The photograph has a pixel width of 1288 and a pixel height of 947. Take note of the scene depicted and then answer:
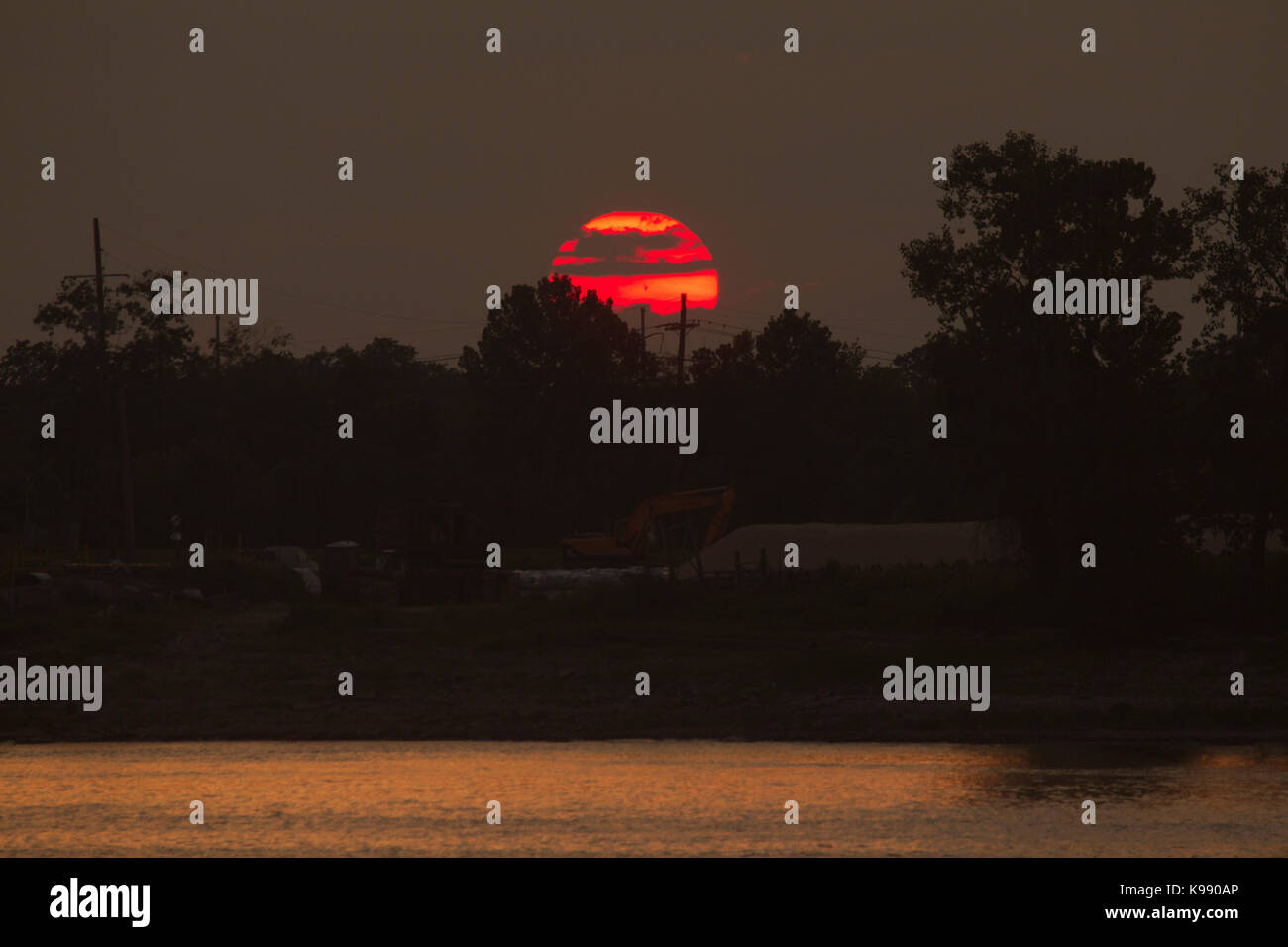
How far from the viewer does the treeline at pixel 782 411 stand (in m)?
31.8

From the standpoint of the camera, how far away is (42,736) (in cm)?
2089

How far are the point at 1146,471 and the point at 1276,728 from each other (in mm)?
10082

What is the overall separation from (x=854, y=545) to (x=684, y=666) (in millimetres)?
23838

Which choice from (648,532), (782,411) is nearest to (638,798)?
(648,532)

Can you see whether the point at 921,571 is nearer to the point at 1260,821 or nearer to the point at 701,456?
the point at 1260,821

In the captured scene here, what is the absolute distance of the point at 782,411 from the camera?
274 feet

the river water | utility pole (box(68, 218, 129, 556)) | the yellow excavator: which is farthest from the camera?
utility pole (box(68, 218, 129, 556))

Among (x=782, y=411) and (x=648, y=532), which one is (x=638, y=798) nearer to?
(x=648, y=532)

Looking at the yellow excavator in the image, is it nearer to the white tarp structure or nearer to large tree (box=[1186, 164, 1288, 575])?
the white tarp structure

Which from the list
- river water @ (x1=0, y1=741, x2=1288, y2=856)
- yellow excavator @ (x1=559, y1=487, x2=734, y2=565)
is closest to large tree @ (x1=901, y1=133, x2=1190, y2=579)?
river water @ (x1=0, y1=741, x2=1288, y2=856)

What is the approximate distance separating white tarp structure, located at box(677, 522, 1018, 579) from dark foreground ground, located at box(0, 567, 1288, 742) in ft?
39.5

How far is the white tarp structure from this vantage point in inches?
1887

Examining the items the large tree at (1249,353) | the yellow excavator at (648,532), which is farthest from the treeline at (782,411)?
the yellow excavator at (648,532)
